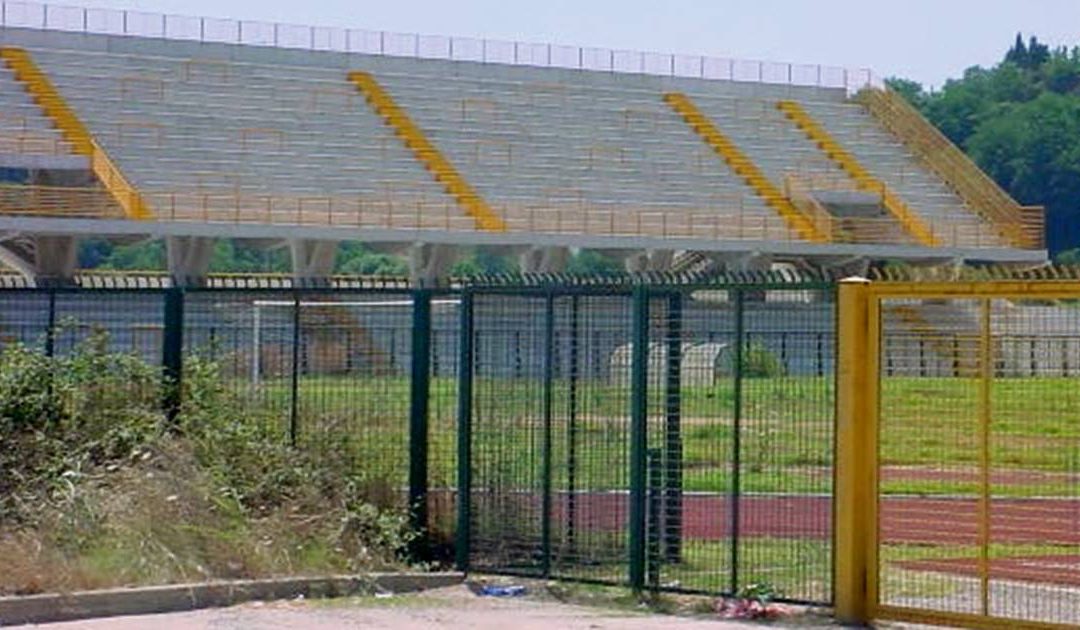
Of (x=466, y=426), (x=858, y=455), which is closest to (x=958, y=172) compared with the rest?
(x=466, y=426)

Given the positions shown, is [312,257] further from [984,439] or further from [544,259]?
[984,439]

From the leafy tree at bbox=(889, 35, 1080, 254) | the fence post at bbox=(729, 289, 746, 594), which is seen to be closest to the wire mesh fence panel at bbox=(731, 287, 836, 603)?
the fence post at bbox=(729, 289, 746, 594)

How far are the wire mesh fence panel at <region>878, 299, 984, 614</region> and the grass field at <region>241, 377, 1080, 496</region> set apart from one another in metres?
0.02

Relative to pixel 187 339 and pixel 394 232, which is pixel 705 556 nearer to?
pixel 187 339

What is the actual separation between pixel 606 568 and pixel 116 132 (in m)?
40.0

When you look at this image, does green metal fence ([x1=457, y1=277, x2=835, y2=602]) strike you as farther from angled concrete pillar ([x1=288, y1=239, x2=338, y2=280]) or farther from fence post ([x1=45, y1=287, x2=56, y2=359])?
angled concrete pillar ([x1=288, y1=239, x2=338, y2=280])

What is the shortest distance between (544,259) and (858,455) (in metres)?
43.6

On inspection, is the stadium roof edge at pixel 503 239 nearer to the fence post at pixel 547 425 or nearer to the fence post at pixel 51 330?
the fence post at pixel 51 330

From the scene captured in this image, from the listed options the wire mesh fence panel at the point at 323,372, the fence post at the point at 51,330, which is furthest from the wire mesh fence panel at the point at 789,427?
the fence post at the point at 51,330

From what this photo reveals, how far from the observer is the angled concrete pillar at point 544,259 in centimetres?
5866

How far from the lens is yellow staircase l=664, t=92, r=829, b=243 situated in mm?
61500

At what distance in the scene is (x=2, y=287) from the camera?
19.2 m

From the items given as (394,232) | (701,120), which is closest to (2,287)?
(394,232)

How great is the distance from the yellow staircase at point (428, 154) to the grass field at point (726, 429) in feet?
122
